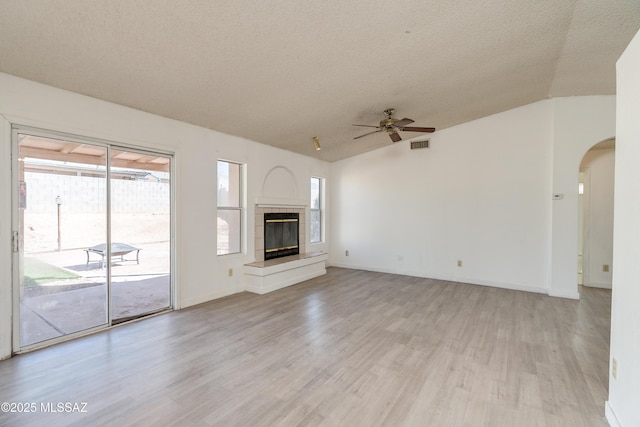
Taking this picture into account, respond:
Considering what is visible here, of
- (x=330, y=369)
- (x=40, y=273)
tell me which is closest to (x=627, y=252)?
(x=330, y=369)

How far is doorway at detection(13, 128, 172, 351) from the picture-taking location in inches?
112

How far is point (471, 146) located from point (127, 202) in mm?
5751

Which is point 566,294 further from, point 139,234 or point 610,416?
point 139,234

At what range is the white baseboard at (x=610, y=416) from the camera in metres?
1.74

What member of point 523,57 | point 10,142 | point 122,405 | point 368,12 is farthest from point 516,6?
point 10,142

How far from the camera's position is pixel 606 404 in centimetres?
191

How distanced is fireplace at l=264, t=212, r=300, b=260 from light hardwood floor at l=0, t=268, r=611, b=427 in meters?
1.68

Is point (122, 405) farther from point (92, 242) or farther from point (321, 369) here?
point (92, 242)

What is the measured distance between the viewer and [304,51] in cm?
277

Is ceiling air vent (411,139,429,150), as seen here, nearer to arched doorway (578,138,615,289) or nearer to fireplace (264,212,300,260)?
arched doorway (578,138,615,289)

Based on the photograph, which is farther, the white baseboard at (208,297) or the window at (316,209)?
the window at (316,209)

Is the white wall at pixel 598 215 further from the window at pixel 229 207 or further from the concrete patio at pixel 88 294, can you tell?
the concrete patio at pixel 88 294

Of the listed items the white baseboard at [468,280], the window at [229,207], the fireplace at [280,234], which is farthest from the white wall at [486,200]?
the window at [229,207]

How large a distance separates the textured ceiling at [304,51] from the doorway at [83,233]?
2.27ft
